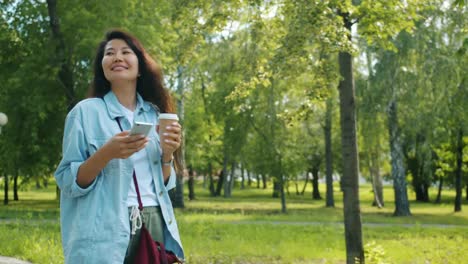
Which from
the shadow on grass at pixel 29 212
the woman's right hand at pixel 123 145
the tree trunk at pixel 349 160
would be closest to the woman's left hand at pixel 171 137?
the woman's right hand at pixel 123 145

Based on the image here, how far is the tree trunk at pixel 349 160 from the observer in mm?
7965

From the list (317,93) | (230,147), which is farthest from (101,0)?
(230,147)

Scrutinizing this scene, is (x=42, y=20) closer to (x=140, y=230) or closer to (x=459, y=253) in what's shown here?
(x=459, y=253)

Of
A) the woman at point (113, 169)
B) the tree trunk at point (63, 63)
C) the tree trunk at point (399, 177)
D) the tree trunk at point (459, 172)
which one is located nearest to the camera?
the woman at point (113, 169)

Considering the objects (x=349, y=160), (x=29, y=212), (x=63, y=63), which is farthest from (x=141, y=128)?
(x=63, y=63)

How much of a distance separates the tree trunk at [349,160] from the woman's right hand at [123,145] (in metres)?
5.93

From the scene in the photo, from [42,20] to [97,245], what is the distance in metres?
20.0

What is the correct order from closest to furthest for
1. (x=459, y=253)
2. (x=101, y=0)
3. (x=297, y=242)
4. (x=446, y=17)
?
(x=459, y=253) < (x=297, y=242) < (x=101, y=0) < (x=446, y=17)

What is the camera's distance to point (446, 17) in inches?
885

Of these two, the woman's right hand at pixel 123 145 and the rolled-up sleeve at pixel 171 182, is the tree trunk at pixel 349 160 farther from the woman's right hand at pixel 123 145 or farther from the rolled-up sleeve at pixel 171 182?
the woman's right hand at pixel 123 145

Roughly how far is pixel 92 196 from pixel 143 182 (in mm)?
248

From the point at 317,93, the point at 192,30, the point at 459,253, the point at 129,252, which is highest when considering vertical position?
the point at 192,30

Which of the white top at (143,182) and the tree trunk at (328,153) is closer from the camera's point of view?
the white top at (143,182)

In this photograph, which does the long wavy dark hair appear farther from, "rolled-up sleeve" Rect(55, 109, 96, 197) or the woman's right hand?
the woman's right hand
